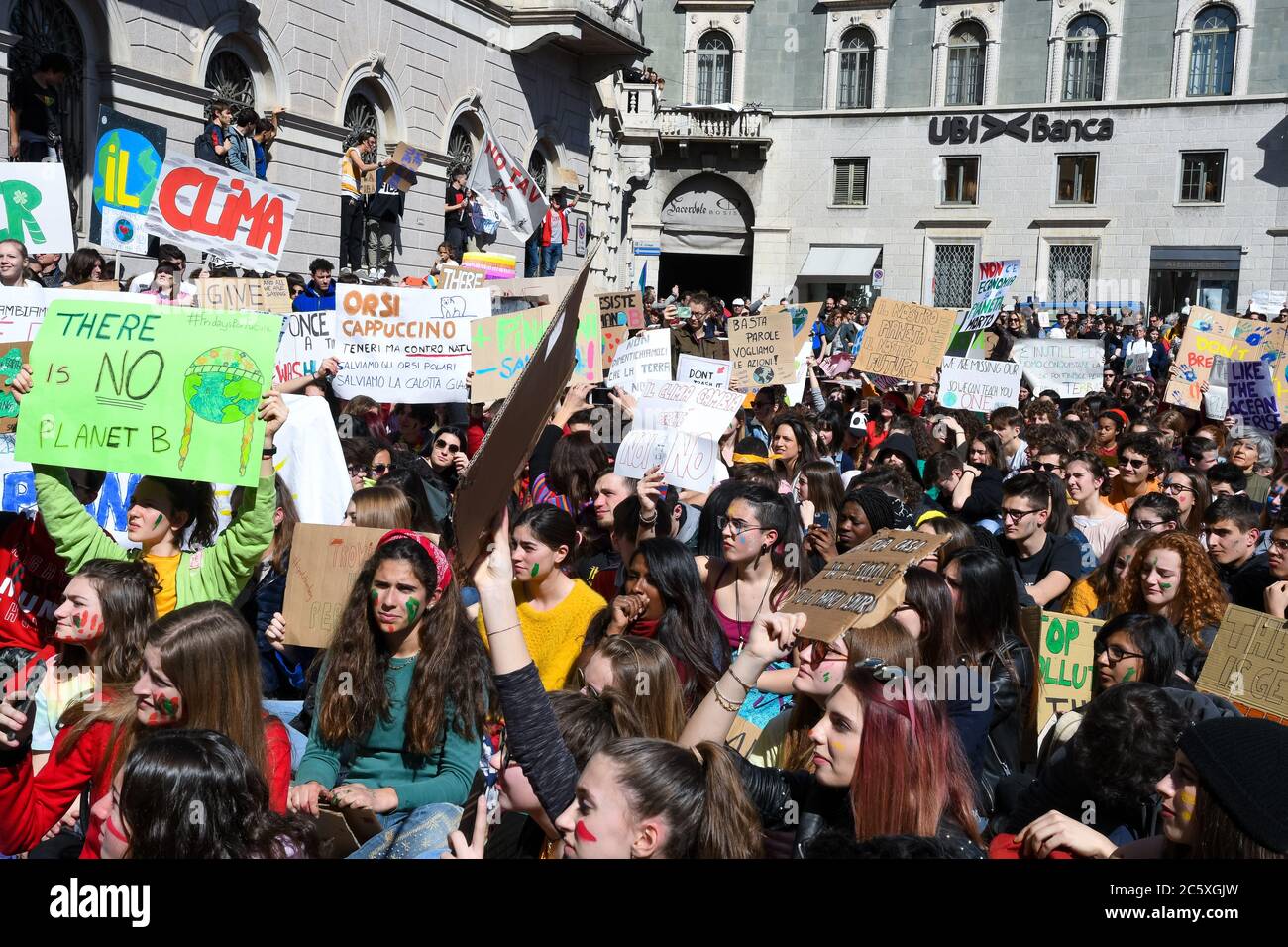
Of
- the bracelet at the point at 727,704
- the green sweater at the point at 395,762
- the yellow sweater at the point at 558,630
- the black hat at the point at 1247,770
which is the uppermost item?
the black hat at the point at 1247,770

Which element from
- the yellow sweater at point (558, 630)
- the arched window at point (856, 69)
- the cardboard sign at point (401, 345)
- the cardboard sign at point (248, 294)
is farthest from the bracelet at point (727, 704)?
the arched window at point (856, 69)

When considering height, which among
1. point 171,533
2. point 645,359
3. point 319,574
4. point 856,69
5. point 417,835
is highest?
point 856,69

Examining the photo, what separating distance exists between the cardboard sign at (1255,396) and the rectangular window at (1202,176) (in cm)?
3036

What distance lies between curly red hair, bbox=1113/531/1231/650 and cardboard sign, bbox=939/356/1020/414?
6379 mm

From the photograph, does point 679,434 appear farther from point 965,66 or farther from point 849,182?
point 965,66

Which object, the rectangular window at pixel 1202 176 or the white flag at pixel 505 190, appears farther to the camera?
the rectangular window at pixel 1202 176

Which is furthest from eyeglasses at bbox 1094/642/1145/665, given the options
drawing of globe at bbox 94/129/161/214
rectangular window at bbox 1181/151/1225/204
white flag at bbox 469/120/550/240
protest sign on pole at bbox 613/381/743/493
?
rectangular window at bbox 1181/151/1225/204

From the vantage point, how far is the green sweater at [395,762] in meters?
3.61

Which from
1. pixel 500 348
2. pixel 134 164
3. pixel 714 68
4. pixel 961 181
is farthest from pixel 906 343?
pixel 714 68

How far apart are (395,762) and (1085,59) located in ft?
131

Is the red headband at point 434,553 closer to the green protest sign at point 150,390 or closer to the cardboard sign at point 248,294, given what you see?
the green protest sign at point 150,390

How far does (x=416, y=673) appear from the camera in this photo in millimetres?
3734
